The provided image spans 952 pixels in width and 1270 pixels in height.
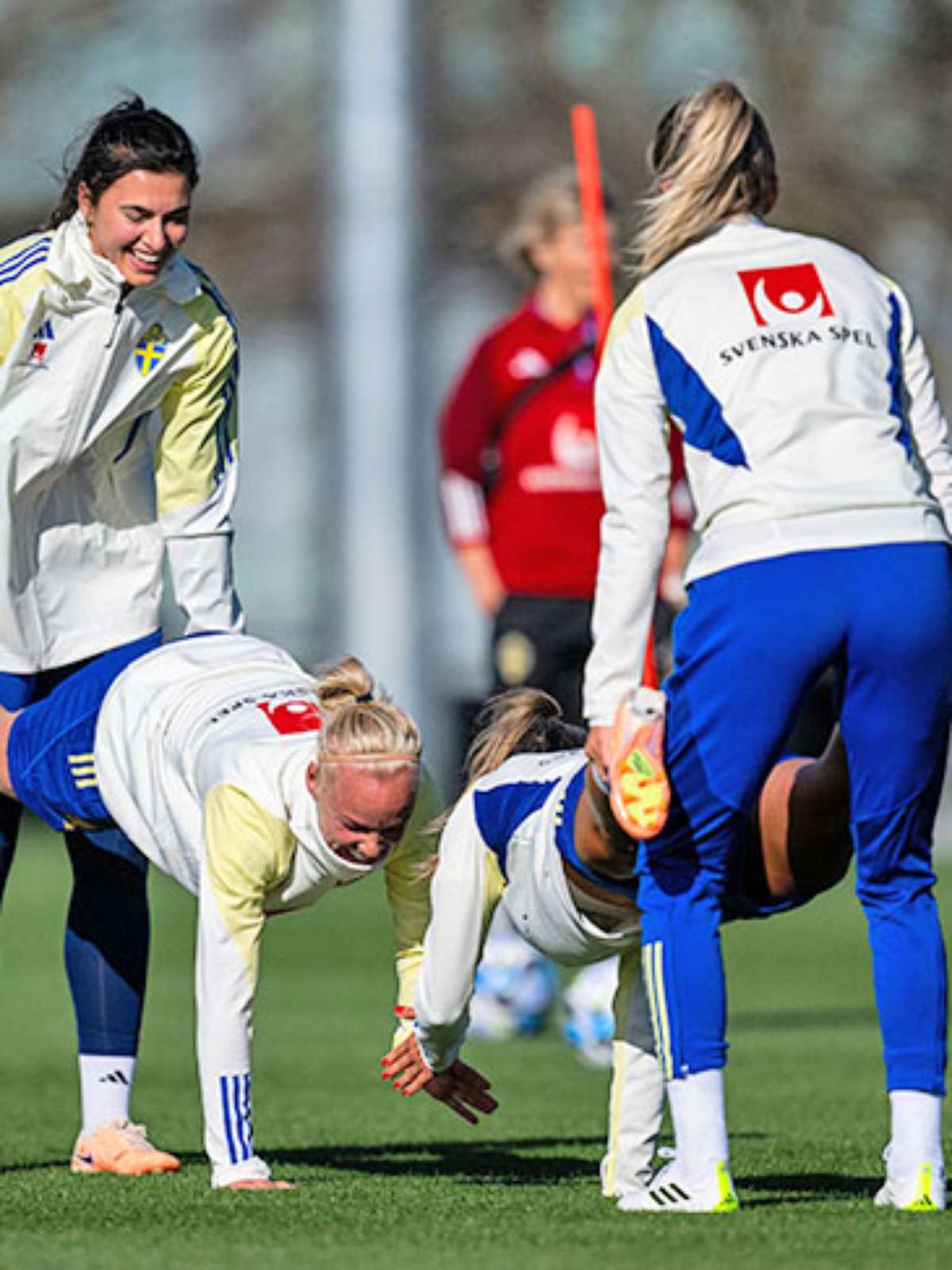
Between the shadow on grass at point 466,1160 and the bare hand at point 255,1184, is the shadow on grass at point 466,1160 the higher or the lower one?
the lower one

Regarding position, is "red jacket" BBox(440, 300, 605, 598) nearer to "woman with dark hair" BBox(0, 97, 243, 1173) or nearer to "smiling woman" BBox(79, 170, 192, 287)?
"woman with dark hair" BBox(0, 97, 243, 1173)

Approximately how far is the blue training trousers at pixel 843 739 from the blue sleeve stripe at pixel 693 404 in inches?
8.6

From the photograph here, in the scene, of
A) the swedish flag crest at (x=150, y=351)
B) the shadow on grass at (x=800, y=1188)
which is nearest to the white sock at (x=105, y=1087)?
the shadow on grass at (x=800, y=1188)

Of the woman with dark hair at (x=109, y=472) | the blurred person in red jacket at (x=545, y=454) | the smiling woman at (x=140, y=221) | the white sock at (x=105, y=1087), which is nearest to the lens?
the smiling woman at (x=140, y=221)

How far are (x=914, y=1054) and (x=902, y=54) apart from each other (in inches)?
787

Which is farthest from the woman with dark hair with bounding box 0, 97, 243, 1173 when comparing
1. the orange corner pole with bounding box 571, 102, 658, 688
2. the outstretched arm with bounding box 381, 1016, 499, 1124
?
the orange corner pole with bounding box 571, 102, 658, 688

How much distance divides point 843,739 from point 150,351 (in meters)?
1.93

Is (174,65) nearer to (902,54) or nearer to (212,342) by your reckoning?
(902,54)

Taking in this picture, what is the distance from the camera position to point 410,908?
20.4ft

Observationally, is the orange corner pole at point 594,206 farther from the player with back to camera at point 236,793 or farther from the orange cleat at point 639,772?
the orange cleat at point 639,772

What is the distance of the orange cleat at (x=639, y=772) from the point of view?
17.1ft

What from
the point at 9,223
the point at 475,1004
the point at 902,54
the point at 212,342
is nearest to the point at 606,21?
the point at 902,54

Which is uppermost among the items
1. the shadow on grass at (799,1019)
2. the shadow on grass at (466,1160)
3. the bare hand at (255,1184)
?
the bare hand at (255,1184)

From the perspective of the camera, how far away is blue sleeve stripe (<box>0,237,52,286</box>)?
641cm
